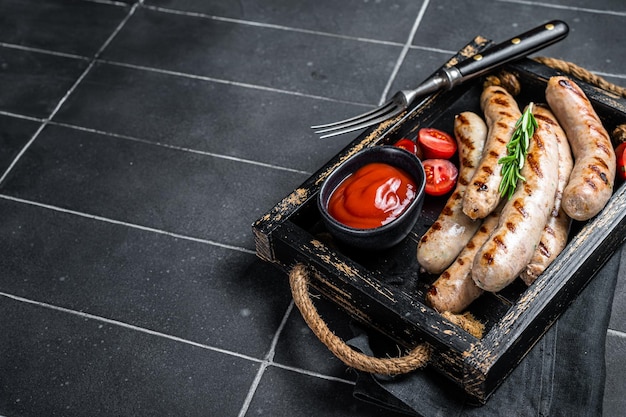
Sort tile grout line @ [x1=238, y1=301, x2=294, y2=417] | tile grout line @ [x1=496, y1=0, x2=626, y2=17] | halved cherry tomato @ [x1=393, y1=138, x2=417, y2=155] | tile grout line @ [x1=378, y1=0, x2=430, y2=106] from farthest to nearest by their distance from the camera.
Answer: tile grout line @ [x1=496, y1=0, x2=626, y2=17], tile grout line @ [x1=378, y1=0, x2=430, y2=106], halved cherry tomato @ [x1=393, y1=138, x2=417, y2=155], tile grout line @ [x1=238, y1=301, x2=294, y2=417]

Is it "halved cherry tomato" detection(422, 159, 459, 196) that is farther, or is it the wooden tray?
"halved cherry tomato" detection(422, 159, 459, 196)

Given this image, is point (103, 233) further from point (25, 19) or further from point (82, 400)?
point (25, 19)

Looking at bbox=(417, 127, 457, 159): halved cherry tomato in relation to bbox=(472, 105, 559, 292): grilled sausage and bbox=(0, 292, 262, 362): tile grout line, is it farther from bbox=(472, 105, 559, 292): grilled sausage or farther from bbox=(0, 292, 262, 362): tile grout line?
bbox=(0, 292, 262, 362): tile grout line

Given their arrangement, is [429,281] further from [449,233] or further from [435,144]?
[435,144]

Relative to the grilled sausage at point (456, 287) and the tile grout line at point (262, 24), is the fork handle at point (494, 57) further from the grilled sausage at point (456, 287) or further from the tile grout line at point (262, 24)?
the tile grout line at point (262, 24)

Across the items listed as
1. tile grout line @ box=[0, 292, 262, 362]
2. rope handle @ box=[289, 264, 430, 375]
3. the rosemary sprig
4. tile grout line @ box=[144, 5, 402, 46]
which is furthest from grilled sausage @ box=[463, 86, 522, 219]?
tile grout line @ box=[144, 5, 402, 46]

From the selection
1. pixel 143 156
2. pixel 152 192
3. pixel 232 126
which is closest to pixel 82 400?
pixel 152 192

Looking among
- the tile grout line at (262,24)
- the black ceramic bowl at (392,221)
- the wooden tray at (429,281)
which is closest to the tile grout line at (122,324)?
the wooden tray at (429,281)
